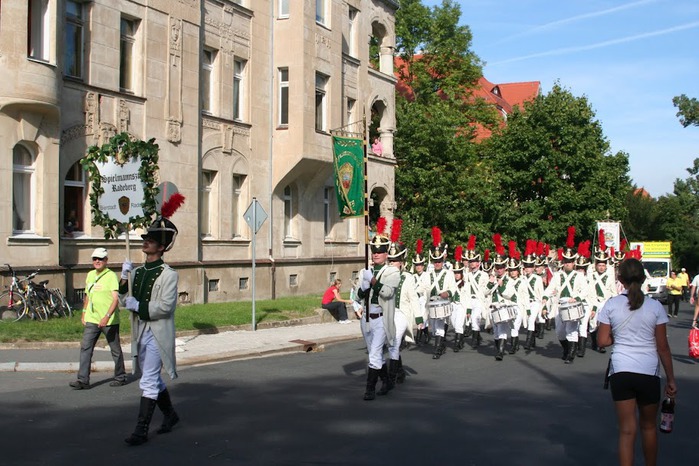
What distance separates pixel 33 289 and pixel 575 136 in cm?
3370

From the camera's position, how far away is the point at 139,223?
14055 millimetres

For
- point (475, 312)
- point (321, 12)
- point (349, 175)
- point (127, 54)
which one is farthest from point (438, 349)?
point (321, 12)

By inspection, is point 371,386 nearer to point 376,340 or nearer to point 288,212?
point 376,340

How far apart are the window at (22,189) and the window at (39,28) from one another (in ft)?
7.15

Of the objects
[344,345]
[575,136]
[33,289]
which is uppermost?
[575,136]

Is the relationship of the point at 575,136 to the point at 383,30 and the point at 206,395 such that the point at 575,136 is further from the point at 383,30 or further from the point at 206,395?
the point at 206,395

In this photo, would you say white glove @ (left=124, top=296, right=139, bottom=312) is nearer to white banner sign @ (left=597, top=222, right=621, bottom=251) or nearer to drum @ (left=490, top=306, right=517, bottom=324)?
drum @ (left=490, top=306, right=517, bottom=324)

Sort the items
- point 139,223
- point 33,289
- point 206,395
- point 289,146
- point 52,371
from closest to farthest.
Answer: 1. point 206,395
2. point 52,371
3. point 139,223
4. point 33,289
5. point 289,146

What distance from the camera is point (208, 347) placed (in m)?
16.4

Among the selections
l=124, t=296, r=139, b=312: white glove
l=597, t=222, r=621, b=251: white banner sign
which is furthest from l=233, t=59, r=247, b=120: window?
l=597, t=222, r=621, b=251: white banner sign

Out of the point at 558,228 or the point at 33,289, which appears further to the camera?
the point at 558,228

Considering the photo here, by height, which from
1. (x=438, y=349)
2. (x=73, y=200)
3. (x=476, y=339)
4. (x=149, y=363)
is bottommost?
(x=476, y=339)

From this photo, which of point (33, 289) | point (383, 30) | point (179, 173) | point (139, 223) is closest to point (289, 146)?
point (179, 173)

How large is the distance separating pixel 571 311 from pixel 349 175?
1421 centimetres
